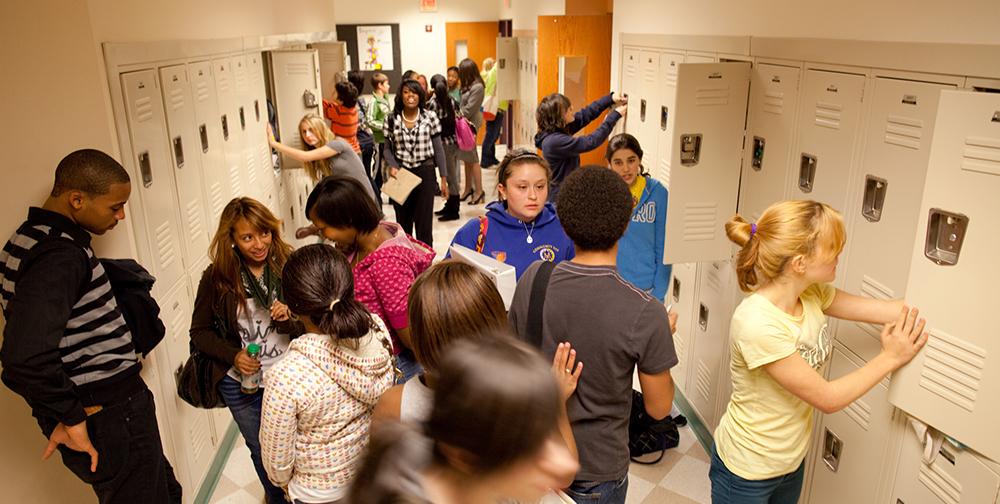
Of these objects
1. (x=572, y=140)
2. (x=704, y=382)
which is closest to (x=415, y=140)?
(x=572, y=140)

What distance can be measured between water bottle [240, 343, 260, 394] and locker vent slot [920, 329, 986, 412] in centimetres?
210

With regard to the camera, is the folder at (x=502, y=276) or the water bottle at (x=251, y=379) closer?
the folder at (x=502, y=276)

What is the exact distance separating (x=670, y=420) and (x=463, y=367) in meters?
2.66

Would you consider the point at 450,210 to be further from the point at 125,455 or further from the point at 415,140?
the point at 125,455

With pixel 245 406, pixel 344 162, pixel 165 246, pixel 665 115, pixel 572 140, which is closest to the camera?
pixel 245 406

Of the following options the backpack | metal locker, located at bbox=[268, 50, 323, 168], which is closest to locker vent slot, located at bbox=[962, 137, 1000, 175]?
the backpack

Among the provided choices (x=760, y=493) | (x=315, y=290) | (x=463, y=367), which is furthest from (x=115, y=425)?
(x=760, y=493)

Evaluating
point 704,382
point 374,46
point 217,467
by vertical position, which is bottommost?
point 217,467

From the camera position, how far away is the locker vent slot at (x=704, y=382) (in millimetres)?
3279

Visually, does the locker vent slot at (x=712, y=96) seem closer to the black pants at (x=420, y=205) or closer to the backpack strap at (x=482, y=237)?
the backpack strap at (x=482, y=237)

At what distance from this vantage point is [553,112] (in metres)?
4.37

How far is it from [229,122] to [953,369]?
376cm

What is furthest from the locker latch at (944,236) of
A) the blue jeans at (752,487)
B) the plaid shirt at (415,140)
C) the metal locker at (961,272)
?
the plaid shirt at (415,140)

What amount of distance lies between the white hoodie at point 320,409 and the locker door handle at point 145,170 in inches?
48.7
